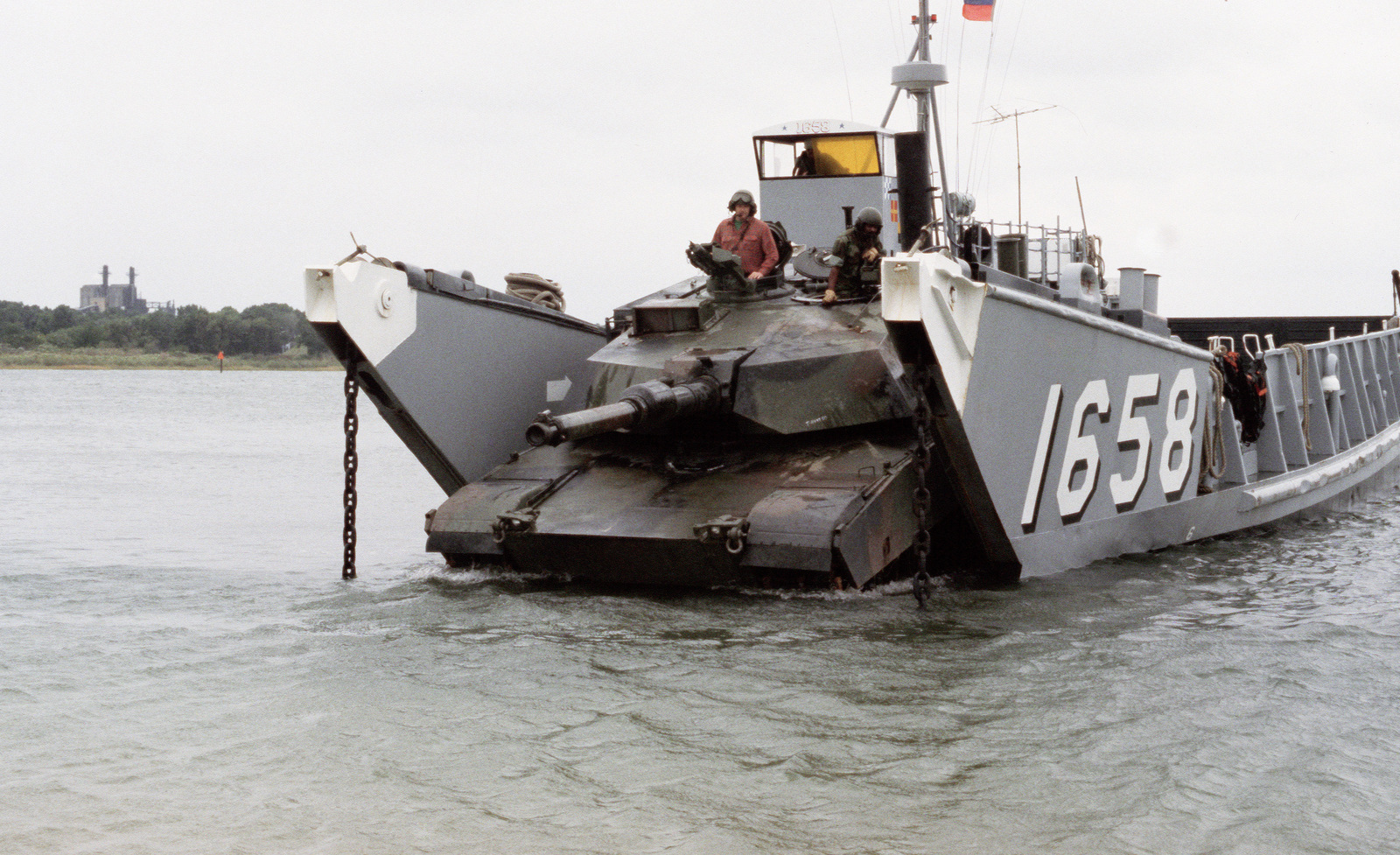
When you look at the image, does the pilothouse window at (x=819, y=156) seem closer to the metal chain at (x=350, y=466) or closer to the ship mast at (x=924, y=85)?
the ship mast at (x=924, y=85)

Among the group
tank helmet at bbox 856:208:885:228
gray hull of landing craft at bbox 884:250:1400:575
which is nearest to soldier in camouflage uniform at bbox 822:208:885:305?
tank helmet at bbox 856:208:885:228

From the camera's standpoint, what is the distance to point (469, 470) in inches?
387

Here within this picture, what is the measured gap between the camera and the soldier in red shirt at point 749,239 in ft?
33.4

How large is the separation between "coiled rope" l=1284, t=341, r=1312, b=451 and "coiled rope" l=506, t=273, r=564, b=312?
637 cm

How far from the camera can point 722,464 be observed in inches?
348

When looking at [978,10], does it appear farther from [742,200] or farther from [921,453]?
[921,453]

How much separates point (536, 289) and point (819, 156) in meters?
2.56

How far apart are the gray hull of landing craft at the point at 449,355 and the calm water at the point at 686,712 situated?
3.00 ft

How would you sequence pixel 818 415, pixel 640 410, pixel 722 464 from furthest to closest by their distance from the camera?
1. pixel 722 464
2. pixel 818 415
3. pixel 640 410

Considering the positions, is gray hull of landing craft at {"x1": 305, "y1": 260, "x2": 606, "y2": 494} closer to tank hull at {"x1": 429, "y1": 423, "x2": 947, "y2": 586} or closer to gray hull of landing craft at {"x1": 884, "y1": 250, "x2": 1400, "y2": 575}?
tank hull at {"x1": 429, "y1": 423, "x2": 947, "y2": 586}

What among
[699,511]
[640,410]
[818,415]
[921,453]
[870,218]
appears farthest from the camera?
[870,218]

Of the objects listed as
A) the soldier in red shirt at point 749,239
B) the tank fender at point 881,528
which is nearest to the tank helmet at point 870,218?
the soldier in red shirt at point 749,239

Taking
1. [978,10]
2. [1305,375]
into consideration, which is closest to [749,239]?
[1305,375]

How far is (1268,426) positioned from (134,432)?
2171cm
